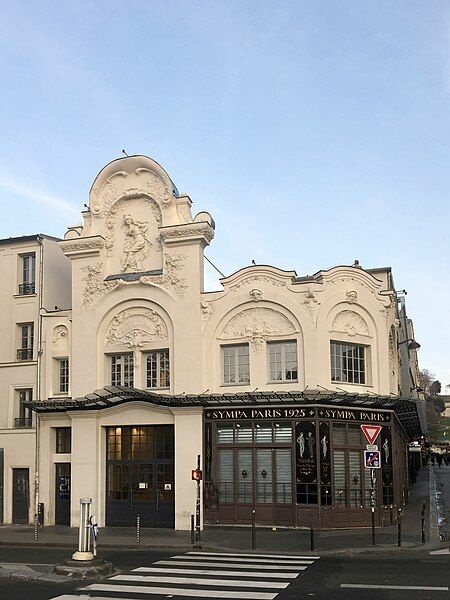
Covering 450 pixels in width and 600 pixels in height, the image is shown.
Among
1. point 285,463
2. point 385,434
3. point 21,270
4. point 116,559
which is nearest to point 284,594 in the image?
point 116,559

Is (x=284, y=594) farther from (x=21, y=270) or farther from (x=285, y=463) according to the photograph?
(x=21, y=270)

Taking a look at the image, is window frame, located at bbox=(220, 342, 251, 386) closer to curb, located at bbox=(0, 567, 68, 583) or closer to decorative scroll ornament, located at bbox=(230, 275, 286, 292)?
decorative scroll ornament, located at bbox=(230, 275, 286, 292)

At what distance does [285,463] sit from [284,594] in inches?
503

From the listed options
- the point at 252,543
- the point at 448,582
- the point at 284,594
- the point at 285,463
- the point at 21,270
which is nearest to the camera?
the point at 284,594

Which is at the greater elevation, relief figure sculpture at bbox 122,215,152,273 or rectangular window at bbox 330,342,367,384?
relief figure sculpture at bbox 122,215,152,273

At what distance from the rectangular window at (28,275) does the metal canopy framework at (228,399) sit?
5599 millimetres

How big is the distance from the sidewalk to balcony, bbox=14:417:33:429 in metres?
4.23

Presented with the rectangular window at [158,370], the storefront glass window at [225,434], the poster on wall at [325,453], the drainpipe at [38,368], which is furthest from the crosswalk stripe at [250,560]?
the drainpipe at [38,368]

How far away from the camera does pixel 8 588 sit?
14844mm

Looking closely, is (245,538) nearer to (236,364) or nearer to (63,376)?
(236,364)

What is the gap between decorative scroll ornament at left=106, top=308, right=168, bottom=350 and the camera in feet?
95.2

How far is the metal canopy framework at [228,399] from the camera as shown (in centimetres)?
2605

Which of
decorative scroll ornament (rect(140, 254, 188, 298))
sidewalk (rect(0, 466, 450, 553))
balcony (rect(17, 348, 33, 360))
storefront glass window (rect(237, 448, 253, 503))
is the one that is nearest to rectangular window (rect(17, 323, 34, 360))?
balcony (rect(17, 348, 33, 360))

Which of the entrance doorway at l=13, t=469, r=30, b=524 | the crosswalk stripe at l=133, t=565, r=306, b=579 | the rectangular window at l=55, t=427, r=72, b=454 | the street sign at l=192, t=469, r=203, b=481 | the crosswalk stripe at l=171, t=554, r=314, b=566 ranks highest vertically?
the rectangular window at l=55, t=427, r=72, b=454
